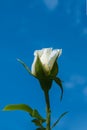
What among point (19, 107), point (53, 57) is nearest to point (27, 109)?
point (19, 107)

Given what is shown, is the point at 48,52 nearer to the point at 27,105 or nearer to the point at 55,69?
the point at 55,69

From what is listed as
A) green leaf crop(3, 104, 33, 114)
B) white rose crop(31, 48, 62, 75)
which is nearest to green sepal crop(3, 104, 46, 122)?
green leaf crop(3, 104, 33, 114)

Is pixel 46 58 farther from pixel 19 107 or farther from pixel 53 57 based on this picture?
pixel 19 107

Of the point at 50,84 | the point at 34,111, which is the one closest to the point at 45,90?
the point at 50,84

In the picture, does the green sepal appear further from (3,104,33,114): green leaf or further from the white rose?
the white rose

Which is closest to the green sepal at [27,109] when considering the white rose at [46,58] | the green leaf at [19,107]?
the green leaf at [19,107]

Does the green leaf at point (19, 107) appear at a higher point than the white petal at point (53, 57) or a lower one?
lower

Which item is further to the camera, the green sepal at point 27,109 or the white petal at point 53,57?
the white petal at point 53,57

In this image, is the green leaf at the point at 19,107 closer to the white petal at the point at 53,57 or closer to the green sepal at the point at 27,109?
the green sepal at the point at 27,109

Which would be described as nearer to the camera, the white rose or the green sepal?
the green sepal
